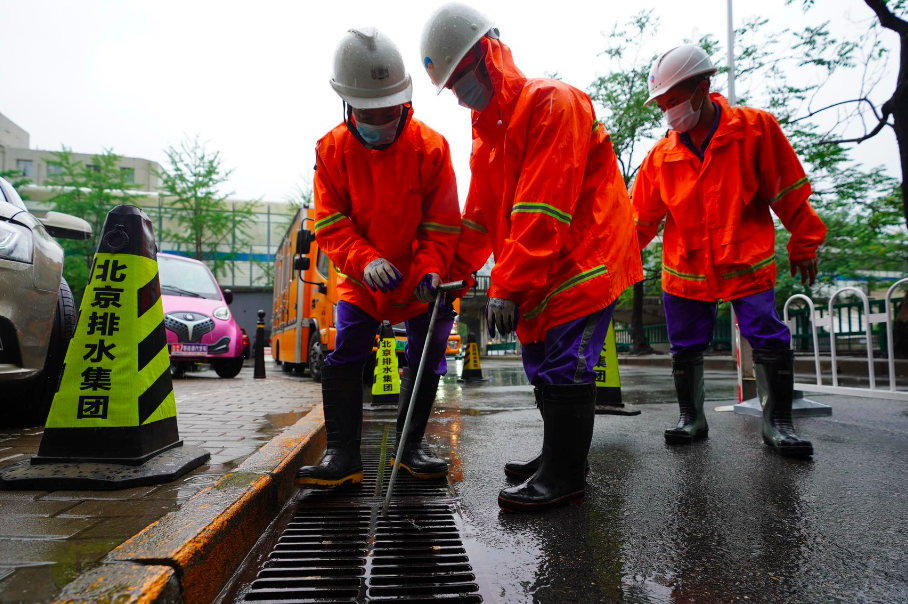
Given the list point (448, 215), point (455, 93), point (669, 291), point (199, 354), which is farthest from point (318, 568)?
point (199, 354)

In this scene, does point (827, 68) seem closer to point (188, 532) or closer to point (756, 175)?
point (756, 175)

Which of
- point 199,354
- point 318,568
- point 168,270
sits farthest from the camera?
point 168,270

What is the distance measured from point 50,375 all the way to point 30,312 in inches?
22.6

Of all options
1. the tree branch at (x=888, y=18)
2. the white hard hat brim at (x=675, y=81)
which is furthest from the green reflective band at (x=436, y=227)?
the tree branch at (x=888, y=18)

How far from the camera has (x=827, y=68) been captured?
13508 millimetres

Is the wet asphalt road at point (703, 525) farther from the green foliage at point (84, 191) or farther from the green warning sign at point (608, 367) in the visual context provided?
the green foliage at point (84, 191)

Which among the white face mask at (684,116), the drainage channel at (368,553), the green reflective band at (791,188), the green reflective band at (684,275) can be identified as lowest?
the drainage channel at (368,553)

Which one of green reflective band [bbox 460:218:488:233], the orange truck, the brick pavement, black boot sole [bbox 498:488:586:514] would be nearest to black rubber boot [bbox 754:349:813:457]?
black boot sole [bbox 498:488:586:514]

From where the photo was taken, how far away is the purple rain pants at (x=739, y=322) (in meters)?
3.43

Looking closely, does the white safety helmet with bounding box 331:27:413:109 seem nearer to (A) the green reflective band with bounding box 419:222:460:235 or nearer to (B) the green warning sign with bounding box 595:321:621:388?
(A) the green reflective band with bounding box 419:222:460:235

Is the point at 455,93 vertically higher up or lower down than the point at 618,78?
lower down

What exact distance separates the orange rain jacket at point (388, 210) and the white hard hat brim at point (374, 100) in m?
0.17

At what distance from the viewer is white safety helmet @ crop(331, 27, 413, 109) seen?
2.64 metres

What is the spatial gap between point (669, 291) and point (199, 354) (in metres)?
7.63
